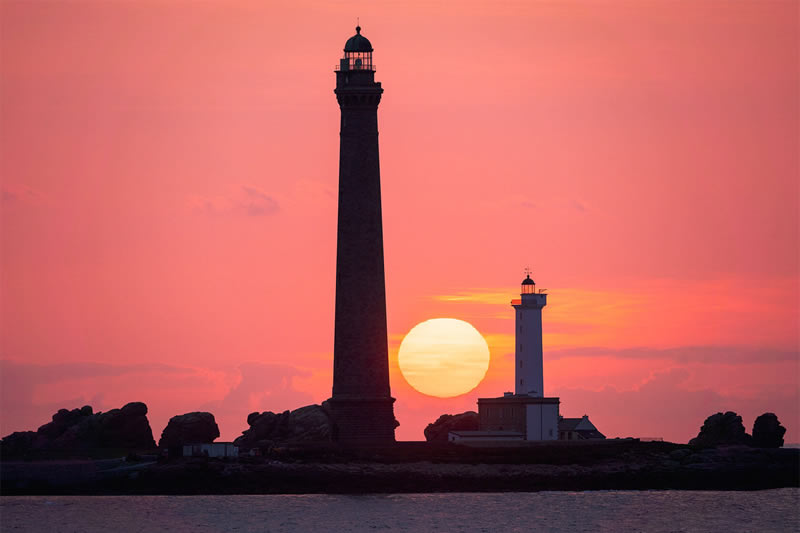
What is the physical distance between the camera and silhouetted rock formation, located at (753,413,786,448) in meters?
114

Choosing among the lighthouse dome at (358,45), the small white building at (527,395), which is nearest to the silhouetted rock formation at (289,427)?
the small white building at (527,395)

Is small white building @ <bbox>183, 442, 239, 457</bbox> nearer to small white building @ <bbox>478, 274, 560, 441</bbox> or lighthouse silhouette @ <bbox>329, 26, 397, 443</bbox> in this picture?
lighthouse silhouette @ <bbox>329, 26, 397, 443</bbox>

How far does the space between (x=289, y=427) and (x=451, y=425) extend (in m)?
18.4

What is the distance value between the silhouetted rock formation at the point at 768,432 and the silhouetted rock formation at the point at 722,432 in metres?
0.68

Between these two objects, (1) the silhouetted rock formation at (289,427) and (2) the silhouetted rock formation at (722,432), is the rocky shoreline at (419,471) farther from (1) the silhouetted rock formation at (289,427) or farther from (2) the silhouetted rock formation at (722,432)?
(2) the silhouetted rock formation at (722,432)

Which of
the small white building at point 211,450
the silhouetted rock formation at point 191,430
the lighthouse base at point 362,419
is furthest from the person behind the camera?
the silhouetted rock formation at point 191,430

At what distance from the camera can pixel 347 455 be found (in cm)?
9594

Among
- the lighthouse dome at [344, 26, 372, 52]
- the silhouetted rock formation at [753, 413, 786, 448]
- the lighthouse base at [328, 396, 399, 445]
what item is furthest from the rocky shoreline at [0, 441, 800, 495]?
the lighthouse dome at [344, 26, 372, 52]

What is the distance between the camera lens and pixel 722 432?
381 ft

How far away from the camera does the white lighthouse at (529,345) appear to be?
375ft

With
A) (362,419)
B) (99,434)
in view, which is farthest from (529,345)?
(99,434)

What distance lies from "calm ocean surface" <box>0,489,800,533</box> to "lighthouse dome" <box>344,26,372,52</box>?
2627 centimetres

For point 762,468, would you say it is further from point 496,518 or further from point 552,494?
point 496,518

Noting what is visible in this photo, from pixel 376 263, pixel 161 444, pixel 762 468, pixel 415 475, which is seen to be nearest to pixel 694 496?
pixel 762 468
